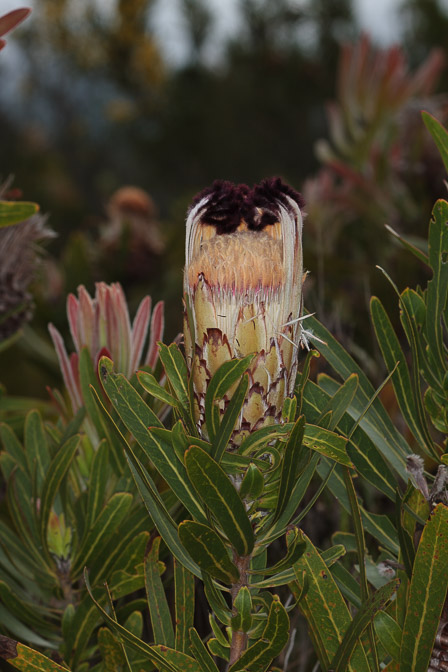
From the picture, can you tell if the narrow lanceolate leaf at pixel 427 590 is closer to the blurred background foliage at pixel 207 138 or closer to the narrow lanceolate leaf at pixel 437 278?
the narrow lanceolate leaf at pixel 437 278

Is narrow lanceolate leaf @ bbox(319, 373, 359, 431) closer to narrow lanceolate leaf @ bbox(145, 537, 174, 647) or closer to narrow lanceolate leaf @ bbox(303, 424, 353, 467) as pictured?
narrow lanceolate leaf @ bbox(303, 424, 353, 467)

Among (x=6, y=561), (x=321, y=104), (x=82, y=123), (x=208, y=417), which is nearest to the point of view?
(x=208, y=417)

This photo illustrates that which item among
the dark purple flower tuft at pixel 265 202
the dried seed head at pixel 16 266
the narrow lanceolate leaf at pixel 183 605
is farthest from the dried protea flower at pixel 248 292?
the dried seed head at pixel 16 266

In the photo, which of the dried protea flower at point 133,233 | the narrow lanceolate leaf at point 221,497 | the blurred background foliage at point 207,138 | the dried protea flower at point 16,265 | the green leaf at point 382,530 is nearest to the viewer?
the narrow lanceolate leaf at point 221,497

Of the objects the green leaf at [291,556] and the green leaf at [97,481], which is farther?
the green leaf at [97,481]

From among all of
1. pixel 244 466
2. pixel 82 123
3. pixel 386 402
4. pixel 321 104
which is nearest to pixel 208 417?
pixel 244 466

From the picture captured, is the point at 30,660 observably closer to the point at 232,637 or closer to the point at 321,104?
the point at 232,637

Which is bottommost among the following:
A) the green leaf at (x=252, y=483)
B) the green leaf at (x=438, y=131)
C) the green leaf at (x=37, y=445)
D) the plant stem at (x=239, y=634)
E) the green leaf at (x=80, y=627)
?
the green leaf at (x=80, y=627)
